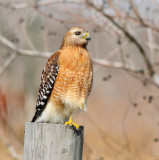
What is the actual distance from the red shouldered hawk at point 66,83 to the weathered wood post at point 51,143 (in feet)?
3.84

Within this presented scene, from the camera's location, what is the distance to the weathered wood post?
293cm

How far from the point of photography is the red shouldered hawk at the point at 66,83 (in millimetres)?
4211

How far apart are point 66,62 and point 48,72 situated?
26cm

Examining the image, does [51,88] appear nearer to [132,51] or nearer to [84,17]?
[84,17]

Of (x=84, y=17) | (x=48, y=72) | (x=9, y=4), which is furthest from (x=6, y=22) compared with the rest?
(x=48, y=72)

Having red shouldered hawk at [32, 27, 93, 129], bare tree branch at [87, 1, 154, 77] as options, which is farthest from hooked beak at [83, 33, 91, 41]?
bare tree branch at [87, 1, 154, 77]

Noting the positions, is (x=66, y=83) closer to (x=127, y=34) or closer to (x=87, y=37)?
(x=87, y=37)

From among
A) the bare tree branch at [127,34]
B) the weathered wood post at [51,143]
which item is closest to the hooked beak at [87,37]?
the bare tree branch at [127,34]

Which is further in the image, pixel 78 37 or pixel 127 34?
pixel 127 34

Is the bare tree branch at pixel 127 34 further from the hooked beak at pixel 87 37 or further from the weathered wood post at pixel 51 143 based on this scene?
the weathered wood post at pixel 51 143

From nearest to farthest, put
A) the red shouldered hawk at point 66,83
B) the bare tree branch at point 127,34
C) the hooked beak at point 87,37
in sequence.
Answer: the red shouldered hawk at point 66,83
the hooked beak at point 87,37
the bare tree branch at point 127,34

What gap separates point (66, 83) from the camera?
4.21 metres

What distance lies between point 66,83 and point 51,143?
1.36 metres

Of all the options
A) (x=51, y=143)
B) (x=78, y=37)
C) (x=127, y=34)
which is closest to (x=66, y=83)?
(x=78, y=37)
